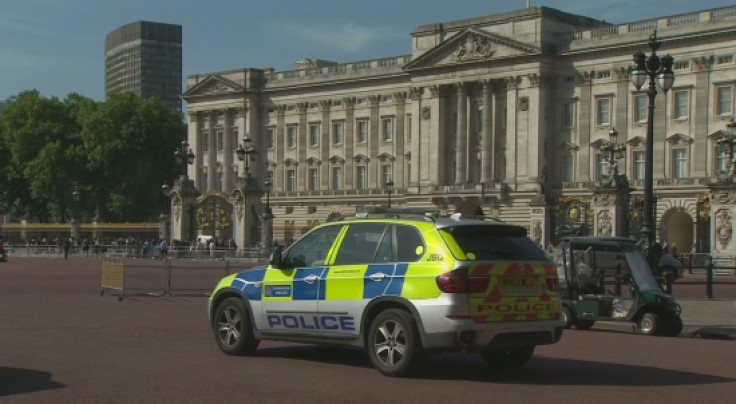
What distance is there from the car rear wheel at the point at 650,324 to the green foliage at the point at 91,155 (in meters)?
81.6

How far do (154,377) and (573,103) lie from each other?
6727 cm

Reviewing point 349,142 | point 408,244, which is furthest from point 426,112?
point 408,244

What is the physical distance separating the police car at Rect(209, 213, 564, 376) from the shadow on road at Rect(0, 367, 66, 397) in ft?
9.39

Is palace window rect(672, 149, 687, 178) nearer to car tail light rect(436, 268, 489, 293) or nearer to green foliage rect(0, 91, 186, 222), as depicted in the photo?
green foliage rect(0, 91, 186, 222)

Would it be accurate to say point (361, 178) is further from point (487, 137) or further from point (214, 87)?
point (214, 87)

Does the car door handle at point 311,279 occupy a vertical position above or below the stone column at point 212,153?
below

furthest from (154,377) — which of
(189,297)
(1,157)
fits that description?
(1,157)

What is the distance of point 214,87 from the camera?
99.1m

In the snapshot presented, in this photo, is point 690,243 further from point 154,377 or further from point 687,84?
point 154,377

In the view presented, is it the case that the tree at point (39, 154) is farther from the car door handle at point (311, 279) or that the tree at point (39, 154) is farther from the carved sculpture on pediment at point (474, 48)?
the car door handle at point (311, 279)

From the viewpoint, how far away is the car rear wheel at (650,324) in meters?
19.1

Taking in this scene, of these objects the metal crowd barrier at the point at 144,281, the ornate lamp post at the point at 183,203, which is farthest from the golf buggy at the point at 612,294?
the ornate lamp post at the point at 183,203

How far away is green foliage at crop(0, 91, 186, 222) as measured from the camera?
319ft

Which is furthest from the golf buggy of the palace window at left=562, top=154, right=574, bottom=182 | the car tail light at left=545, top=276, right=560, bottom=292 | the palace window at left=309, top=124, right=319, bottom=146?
the palace window at left=309, top=124, right=319, bottom=146
